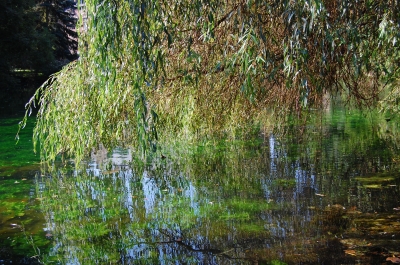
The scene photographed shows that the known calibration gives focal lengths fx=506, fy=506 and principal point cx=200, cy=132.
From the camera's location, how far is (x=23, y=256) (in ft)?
15.6

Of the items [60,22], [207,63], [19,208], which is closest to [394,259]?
[207,63]

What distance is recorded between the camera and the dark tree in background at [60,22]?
93.4 feet

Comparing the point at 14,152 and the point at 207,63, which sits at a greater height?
the point at 207,63

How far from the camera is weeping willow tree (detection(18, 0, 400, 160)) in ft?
12.3

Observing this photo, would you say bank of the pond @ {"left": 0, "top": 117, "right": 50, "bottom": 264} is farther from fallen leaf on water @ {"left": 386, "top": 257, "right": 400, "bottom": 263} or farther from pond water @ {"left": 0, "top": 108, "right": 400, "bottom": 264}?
fallen leaf on water @ {"left": 386, "top": 257, "right": 400, "bottom": 263}

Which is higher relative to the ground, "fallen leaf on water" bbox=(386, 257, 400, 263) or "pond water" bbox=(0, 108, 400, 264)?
"pond water" bbox=(0, 108, 400, 264)

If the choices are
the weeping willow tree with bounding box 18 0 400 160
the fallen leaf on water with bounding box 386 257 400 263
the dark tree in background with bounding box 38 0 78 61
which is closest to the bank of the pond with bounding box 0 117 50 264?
the weeping willow tree with bounding box 18 0 400 160

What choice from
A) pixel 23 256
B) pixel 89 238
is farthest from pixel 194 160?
pixel 23 256

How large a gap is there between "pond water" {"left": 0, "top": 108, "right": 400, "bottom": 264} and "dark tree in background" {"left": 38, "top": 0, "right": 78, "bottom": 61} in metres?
20.7

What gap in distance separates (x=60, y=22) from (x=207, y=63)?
26.3m

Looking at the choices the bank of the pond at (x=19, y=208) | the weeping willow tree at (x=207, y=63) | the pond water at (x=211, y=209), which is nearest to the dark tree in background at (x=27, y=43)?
the bank of the pond at (x=19, y=208)

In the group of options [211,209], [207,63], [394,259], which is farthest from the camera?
[211,209]

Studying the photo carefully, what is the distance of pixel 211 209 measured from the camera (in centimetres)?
615

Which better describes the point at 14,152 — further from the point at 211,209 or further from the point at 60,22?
the point at 60,22
